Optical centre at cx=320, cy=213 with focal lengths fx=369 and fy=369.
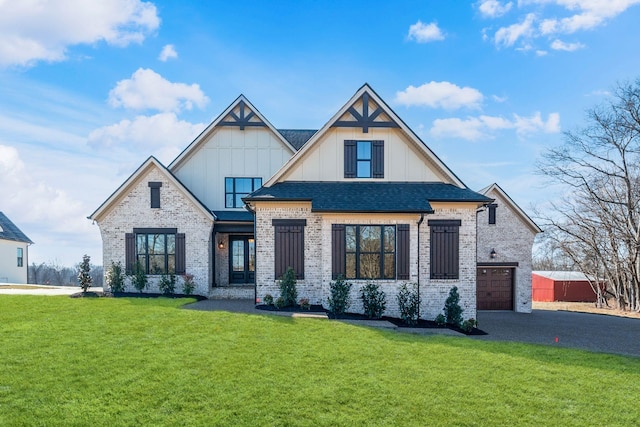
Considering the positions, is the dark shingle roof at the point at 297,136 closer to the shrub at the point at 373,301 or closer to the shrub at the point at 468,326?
the shrub at the point at 373,301

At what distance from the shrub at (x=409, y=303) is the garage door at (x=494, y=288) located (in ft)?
28.7

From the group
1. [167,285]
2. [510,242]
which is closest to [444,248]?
[510,242]

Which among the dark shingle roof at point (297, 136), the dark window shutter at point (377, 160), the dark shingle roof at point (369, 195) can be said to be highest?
the dark shingle roof at point (297, 136)

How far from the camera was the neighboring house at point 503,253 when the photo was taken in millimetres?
20031

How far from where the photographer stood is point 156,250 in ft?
54.9

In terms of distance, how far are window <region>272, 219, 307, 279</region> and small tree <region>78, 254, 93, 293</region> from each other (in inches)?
328

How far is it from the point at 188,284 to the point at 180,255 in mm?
1413

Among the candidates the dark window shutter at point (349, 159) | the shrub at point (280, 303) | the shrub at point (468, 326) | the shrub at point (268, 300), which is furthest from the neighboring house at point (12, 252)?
the shrub at point (468, 326)

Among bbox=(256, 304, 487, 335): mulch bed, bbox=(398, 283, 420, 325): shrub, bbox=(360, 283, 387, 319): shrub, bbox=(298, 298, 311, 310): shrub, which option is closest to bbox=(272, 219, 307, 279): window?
bbox=(298, 298, 311, 310): shrub

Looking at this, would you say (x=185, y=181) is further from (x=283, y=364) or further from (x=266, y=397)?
(x=266, y=397)

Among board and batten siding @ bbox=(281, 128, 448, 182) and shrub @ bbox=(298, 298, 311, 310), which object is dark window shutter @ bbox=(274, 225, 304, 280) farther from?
board and batten siding @ bbox=(281, 128, 448, 182)

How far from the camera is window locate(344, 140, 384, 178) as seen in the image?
14688 mm

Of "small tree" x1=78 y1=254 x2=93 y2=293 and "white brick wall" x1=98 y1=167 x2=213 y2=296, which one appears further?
"white brick wall" x1=98 y1=167 x2=213 y2=296

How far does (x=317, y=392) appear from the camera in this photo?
6059mm
